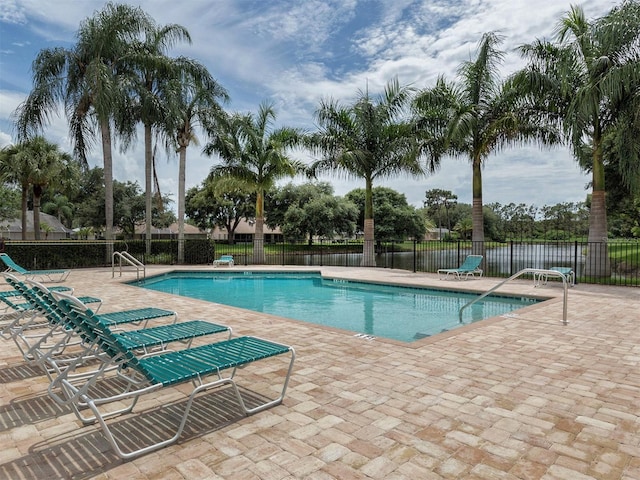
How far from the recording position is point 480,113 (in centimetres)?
1566

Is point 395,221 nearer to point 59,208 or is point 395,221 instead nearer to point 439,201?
point 439,201

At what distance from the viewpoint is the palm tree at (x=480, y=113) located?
14859 millimetres

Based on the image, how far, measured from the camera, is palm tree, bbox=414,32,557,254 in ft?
48.8

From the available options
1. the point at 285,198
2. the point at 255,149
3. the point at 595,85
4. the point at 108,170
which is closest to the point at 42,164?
the point at 108,170

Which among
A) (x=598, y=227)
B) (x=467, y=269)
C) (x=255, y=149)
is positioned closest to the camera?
(x=467, y=269)

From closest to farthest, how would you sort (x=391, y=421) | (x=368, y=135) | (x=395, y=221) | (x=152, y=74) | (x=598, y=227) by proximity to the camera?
1. (x=391, y=421)
2. (x=598, y=227)
3. (x=368, y=135)
4. (x=152, y=74)
5. (x=395, y=221)

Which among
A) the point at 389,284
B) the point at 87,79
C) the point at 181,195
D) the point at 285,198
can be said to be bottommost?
the point at 389,284

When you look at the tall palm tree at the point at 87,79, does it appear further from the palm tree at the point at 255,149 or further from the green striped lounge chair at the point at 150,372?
the green striped lounge chair at the point at 150,372

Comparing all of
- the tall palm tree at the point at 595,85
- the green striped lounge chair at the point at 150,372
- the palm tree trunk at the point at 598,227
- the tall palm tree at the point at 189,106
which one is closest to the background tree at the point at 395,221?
the tall palm tree at the point at 189,106

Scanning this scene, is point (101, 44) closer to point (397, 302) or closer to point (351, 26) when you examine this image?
point (351, 26)

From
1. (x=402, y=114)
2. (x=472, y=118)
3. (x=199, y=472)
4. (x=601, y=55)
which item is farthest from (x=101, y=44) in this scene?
(x=199, y=472)

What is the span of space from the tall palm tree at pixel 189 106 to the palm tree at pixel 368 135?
199 inches

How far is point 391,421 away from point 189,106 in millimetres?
19284

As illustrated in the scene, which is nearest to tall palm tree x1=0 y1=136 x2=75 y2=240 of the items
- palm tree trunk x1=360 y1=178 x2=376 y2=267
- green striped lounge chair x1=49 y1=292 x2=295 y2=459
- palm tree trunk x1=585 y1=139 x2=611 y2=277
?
palm tree trunk x1=360 y1=178 x2=376 y2=267
